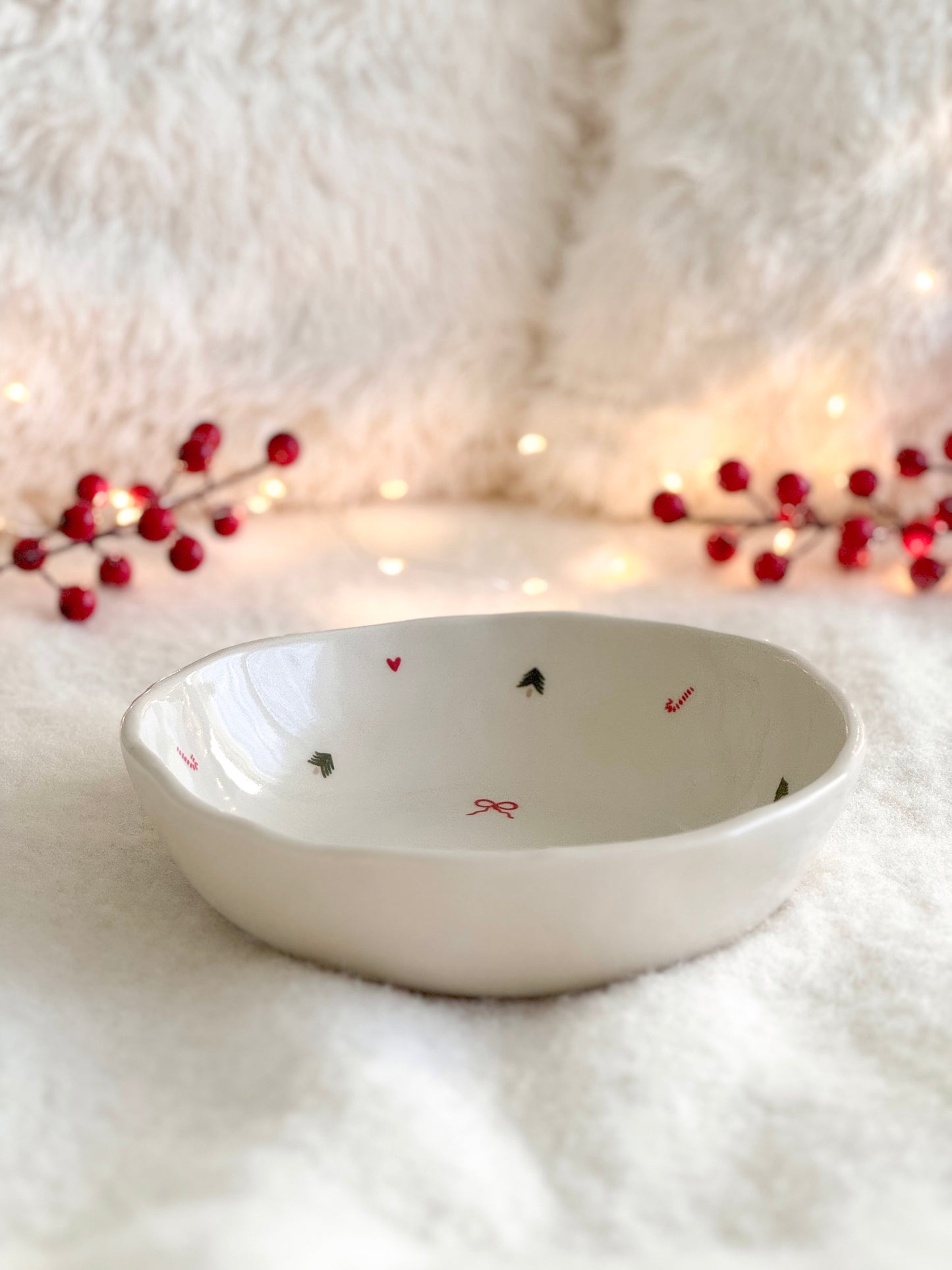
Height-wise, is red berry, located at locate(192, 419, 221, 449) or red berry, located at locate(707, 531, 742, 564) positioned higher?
red berry, located at locate(192, 419, 221, 449)

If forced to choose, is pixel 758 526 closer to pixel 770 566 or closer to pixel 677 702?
pixel 770 566

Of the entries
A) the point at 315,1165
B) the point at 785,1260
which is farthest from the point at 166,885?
the point at 785,1260

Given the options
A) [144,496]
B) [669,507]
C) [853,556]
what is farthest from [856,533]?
[144,496]

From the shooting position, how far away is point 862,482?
916mm

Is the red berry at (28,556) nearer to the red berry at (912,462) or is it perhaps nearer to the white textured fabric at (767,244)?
the white textured fabric at (767,244)

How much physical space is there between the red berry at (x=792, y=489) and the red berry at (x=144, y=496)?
0.45 m

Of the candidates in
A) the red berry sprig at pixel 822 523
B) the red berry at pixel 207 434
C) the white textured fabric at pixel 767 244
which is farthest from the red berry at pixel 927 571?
the red berry at pixel 207 434

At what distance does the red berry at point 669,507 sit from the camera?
950 mm

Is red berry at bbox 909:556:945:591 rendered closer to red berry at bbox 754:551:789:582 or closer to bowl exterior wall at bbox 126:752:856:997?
red berry at bbox 754:551:789:582

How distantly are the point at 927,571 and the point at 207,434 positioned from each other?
1.67ft

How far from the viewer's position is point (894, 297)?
0.93 meters

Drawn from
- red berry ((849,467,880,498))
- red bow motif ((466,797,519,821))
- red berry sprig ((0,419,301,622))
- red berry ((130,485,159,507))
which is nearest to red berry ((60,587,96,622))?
red berry sprig ((0,419,301,622))

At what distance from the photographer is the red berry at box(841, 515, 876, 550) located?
2.93 ft

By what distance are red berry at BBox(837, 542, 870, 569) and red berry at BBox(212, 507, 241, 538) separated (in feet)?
1.46
